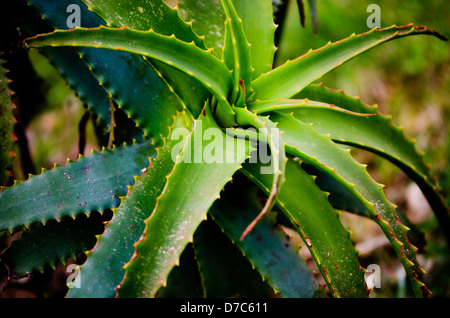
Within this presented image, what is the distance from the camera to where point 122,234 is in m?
0.65

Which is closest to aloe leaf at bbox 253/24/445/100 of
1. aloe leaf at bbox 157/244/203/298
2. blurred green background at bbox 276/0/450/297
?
aloe leaf at bbox 157/244/203/298

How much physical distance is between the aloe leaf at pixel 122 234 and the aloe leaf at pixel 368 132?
0.30 m

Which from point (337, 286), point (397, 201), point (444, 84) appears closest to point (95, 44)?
point (337, 286)

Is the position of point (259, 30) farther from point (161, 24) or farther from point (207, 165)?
point (207, 165)

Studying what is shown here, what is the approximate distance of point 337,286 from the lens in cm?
65

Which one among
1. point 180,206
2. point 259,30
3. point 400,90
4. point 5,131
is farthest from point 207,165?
point 400,90

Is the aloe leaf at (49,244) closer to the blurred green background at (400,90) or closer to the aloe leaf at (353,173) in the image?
the aloe leaf at (353,173)

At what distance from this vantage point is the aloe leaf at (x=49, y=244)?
723 millimetres

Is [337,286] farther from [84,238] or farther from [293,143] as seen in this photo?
[84,238]

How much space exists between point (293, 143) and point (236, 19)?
0.77ft

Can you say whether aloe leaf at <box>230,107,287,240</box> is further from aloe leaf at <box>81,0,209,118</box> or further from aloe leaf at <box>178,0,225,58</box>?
aloe leaf at <box>178,0,225,58</box>

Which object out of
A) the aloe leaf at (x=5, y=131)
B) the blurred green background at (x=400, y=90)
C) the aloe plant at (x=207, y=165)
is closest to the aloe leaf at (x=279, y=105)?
the aloe plant at (x=207, y=165)

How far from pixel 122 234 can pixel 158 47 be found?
1.06 feet
